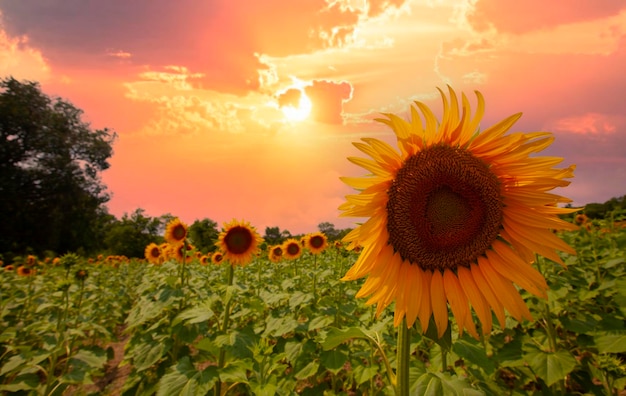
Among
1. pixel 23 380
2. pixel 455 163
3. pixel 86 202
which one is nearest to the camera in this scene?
pixel 455 163

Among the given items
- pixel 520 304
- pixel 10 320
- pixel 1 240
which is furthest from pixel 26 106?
pixel 520 304

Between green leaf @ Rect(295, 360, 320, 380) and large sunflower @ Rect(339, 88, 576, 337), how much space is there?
2271 millimetres

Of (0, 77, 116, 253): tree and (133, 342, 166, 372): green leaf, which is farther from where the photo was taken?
(0, 77, 116, 253): tree

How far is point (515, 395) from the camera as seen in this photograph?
3.12 meters

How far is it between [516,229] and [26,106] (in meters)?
41.4

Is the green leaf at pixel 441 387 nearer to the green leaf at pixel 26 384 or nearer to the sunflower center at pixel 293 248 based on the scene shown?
the green leaf at pixel 26 384

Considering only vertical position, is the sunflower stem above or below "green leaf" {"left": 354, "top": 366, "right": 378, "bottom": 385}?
above

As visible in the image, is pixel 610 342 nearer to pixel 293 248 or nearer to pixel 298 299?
pixel 298 299

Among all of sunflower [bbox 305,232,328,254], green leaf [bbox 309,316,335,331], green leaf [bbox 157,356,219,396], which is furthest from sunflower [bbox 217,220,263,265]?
sunflower [bbox 305,232,328,254]

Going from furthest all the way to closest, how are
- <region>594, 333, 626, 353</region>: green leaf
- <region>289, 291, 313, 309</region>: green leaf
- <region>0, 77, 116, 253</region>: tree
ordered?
<region>0, 77, 116, 253</region>: tree
<region>289, 291, 313, 309</region>: green leaf
<region>594, 333, 626, 353</region>: green leaf

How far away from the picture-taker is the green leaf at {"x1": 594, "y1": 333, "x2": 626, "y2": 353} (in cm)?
277

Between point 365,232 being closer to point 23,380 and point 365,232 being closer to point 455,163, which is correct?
point 455,163

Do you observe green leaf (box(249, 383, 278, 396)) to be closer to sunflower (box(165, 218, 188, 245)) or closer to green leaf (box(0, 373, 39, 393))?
green leaf (box(0, 373, 39, 393))

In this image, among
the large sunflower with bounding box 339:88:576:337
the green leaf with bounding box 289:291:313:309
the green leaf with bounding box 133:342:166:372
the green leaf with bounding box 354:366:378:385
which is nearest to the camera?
the large sunflower with bounding box 339:88:576:337
